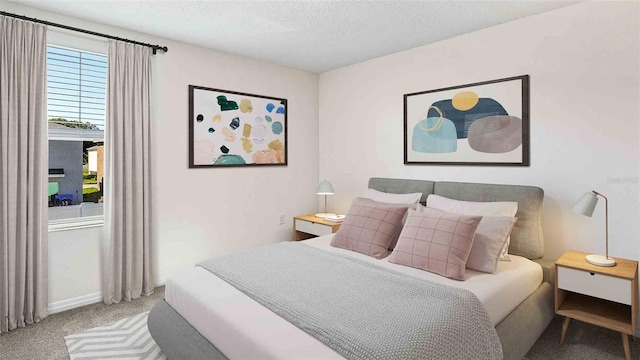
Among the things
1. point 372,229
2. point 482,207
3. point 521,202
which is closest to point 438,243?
point 372,229

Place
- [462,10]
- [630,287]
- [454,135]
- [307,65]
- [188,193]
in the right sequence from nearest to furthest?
[630,287] → [462,10] → [454,135] → [188,193] → [307,65]

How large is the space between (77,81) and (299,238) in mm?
2794

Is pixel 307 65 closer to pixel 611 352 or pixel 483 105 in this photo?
pixel 483 105

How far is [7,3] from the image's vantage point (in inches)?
104

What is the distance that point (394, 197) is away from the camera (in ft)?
11.1

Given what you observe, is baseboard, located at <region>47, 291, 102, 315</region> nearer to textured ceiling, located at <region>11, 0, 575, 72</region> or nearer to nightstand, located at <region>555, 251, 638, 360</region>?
textured ceiling, located at <region>11, 0, 575, 72</region>

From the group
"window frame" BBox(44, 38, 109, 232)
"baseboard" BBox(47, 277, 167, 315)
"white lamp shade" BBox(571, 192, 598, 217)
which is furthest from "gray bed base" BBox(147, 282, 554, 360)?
"window frame" BBox(44, 38, 109, 232)

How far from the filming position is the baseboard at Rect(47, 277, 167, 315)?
292cm

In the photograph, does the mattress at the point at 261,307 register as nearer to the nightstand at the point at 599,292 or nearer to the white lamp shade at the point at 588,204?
the nightstand at the point at 599,292

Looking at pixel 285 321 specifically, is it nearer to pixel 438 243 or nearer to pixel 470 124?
pixel 438 243

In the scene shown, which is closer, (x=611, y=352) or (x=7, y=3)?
(x=611, y=352)

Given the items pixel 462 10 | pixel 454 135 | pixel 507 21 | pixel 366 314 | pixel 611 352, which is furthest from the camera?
pixel 454 135

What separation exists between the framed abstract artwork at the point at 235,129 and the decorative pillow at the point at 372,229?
1.61 m

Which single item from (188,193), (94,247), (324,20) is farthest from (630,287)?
(94,247)
